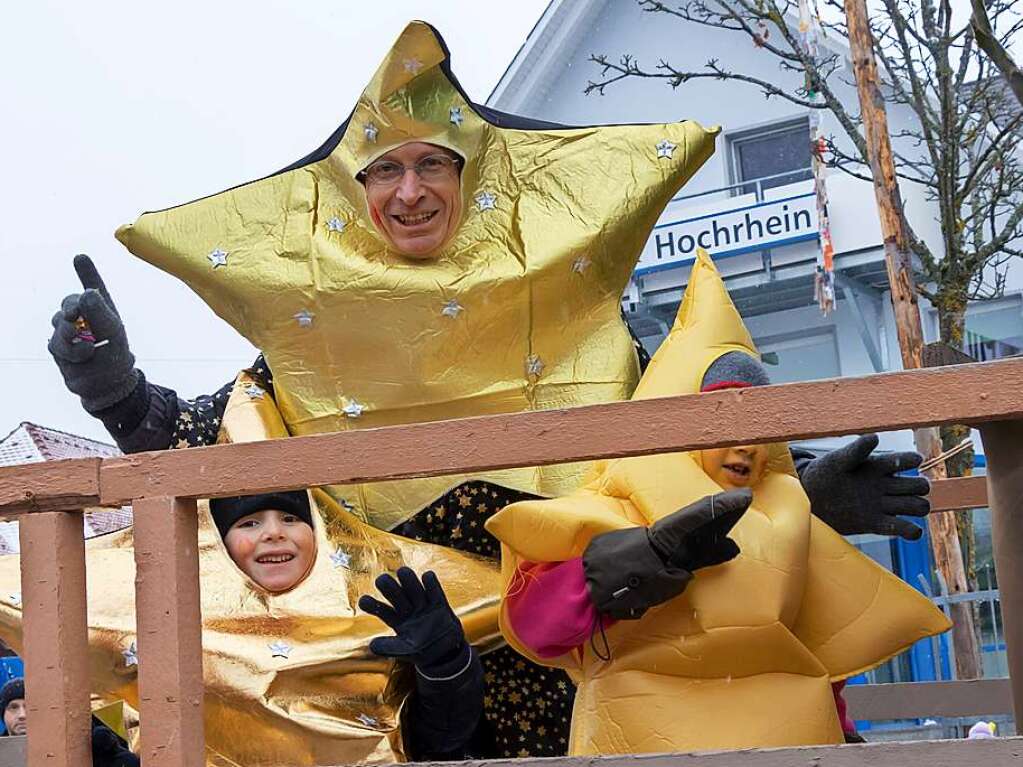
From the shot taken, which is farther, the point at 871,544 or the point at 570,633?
the point at 871,544

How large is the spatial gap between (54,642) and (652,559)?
958 millimetres

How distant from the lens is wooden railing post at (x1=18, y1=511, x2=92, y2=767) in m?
2.19

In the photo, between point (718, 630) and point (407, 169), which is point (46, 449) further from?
point (718, 630)

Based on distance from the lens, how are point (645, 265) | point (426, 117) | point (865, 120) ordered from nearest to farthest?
point (426, 117) < point (865, 120) < point (645, 265)

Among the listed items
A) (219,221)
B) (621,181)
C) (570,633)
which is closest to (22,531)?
(570,633)

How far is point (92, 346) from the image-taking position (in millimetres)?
3430

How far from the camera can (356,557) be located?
134 inches

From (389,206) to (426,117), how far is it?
0.22 meters

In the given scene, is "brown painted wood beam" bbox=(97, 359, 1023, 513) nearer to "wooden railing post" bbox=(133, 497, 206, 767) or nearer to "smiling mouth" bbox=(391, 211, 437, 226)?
"wooden railing post" bbox=(133, 497, 206, 767)

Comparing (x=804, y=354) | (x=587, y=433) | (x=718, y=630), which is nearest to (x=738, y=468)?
(x=718, y=630)

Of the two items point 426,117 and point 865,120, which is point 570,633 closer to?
point 426,117

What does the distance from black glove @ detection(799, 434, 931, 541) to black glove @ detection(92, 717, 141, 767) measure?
149 cm

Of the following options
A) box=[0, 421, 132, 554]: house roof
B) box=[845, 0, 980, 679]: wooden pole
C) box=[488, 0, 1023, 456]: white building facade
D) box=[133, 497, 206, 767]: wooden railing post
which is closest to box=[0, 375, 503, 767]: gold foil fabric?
box=[133, 497, 206, 767]: wooden railing post

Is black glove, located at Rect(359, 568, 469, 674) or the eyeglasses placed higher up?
the eyeglasses
